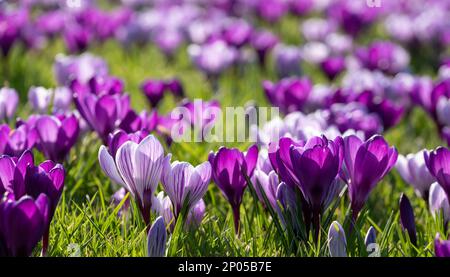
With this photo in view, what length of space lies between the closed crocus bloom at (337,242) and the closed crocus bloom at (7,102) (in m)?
1.89

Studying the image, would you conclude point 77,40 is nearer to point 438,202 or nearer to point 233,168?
point 233,168

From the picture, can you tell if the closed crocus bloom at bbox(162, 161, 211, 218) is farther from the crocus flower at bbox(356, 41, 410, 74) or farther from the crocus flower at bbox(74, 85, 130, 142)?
the crocus flower at bbox(356, 41, 410, 74)

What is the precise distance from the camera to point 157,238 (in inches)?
90.7

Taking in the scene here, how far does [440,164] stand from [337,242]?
1.75 feet

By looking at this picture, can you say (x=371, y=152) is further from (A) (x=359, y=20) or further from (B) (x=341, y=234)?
(A) (x=359, y=20)

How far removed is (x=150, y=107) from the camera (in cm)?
445

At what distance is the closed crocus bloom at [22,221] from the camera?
2.05 meters

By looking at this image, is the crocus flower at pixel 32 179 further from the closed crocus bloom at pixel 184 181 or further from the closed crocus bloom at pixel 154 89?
the closed crocus bloom at pixel 154 89

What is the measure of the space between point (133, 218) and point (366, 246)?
84cm

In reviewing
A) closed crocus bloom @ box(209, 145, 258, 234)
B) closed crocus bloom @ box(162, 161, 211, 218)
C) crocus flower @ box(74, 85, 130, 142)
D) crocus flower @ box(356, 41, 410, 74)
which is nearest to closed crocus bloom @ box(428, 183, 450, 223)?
closed crocus bloom @ box(209, 145, 258, 234)

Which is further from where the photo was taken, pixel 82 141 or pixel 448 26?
pixel 448 26

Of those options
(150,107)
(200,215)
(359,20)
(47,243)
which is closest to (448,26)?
(359,20)
